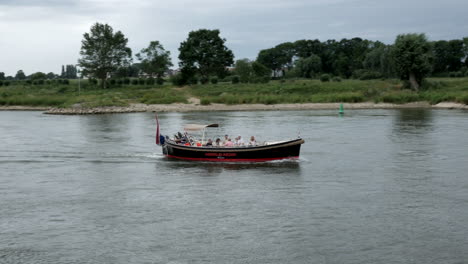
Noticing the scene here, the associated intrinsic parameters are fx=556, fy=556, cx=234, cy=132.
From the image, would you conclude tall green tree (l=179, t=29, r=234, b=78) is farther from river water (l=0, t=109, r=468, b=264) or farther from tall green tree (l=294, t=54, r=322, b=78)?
river water (l=0, t=109, r=468, b=264)

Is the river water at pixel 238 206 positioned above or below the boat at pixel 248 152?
below

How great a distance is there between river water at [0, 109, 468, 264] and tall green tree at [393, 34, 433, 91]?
56335 mm

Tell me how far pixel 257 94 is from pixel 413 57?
29005 mm

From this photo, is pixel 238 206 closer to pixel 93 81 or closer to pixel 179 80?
pixel 179 80

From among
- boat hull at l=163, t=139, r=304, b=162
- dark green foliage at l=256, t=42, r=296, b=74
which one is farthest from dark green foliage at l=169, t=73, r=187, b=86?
boat hull at l=163, t=139, r=304, b=162

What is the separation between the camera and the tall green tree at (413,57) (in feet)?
323

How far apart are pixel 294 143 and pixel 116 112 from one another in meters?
64.7

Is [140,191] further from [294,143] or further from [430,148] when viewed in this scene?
[430,148]

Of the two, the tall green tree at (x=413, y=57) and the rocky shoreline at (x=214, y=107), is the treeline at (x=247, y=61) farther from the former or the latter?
the rocky shoreline at (x=214, y=107)

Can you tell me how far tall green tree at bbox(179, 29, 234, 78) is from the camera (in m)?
121

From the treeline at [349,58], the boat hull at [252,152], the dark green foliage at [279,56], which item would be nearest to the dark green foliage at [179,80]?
the treeline at [349,58]

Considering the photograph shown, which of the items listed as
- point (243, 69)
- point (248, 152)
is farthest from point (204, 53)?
point (248, 152)

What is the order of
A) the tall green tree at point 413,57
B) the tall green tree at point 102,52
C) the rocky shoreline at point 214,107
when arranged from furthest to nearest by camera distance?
the tall green tree at point 102,52 → the tall green tree at point 413,57 → the rocky shoreline at point 214,107

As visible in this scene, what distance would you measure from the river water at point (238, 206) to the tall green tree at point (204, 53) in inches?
3051
